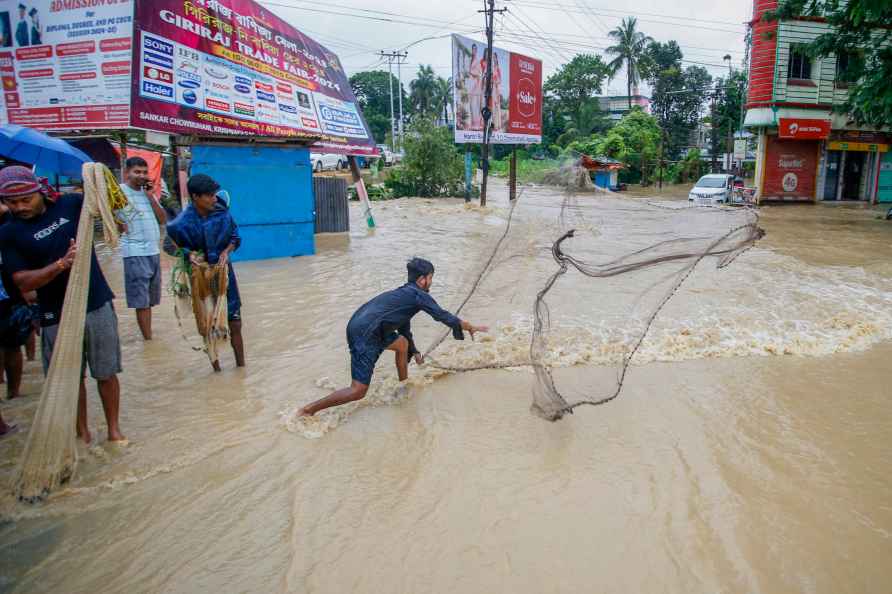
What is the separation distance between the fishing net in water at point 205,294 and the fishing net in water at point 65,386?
1.21 m

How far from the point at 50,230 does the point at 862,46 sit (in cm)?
2407

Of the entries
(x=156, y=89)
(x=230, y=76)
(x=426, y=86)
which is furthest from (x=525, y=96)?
(x=426, y=86)

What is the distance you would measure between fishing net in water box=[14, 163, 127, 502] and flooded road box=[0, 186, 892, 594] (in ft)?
0.49

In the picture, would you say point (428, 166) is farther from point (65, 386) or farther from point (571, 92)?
point (571, 92)

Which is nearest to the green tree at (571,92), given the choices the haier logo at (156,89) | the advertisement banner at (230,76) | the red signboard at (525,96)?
the red signboard at (525,96)

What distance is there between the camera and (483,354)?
223 inches

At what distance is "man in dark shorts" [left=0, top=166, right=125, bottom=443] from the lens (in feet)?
10.6

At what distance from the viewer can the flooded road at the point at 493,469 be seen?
2.79 meters

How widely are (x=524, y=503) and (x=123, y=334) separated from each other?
15.8 ft

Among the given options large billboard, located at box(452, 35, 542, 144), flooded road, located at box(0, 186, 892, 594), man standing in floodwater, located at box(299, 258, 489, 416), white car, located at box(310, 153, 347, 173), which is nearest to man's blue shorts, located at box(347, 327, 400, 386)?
man standing in floodwater, located at box(299, 258, 489, 416)

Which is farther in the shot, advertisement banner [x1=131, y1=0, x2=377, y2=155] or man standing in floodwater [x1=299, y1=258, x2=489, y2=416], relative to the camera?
advertisement banner [x1=131, y1=0, x2=377, y2=155]

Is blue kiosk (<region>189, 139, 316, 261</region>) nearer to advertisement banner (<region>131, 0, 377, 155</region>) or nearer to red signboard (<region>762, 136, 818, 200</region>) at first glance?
advertisement banner (<region>131, 0, 377, 155</region>)

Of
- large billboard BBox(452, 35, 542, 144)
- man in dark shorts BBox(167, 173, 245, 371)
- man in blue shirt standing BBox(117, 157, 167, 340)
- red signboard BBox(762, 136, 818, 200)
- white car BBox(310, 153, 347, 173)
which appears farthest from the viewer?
white car BBox(310, 153, 347, 173)

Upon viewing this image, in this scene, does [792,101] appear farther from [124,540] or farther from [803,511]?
[124,540]
